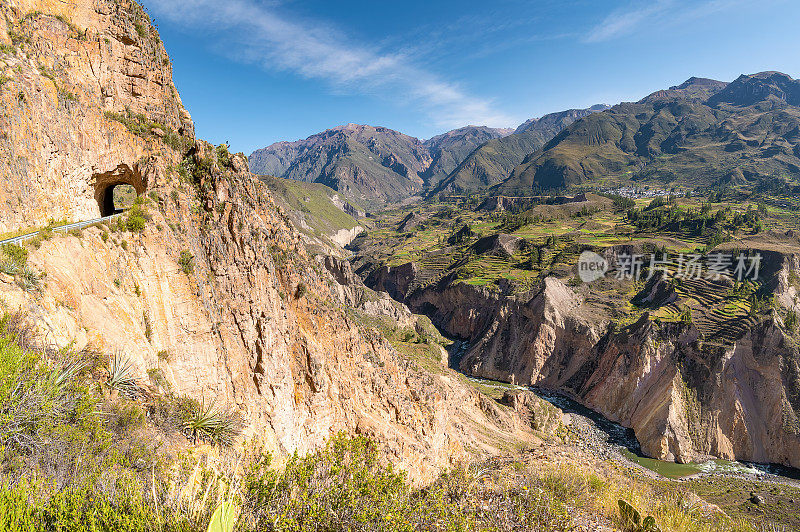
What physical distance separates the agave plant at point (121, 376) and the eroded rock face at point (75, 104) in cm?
653

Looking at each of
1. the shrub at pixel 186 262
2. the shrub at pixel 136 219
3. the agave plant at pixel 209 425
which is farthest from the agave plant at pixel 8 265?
the agave plant at pixel 209 425

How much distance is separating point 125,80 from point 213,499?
722 inches

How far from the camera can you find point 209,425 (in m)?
11.4

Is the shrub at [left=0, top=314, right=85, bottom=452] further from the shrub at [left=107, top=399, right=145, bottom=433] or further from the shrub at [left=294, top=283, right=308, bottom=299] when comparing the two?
the shrub at [left=294, top=283, right=308, bottom=299]

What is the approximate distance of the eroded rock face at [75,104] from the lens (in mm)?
12617

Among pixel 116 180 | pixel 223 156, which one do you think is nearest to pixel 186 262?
pixel 116 180

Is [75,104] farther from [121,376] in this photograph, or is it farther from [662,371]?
[662,371]

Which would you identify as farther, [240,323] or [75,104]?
[240,323]

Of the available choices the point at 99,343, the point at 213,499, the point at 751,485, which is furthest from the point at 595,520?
the point at 751,485

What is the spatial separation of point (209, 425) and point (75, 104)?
13.7 m

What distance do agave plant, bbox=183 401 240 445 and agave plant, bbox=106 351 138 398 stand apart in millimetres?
1748

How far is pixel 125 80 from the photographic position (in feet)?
53.7

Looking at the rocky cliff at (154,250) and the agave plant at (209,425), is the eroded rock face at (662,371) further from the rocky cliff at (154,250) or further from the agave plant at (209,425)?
the agave plant at (209,425)

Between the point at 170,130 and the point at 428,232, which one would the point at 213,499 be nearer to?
the point at 170,130
